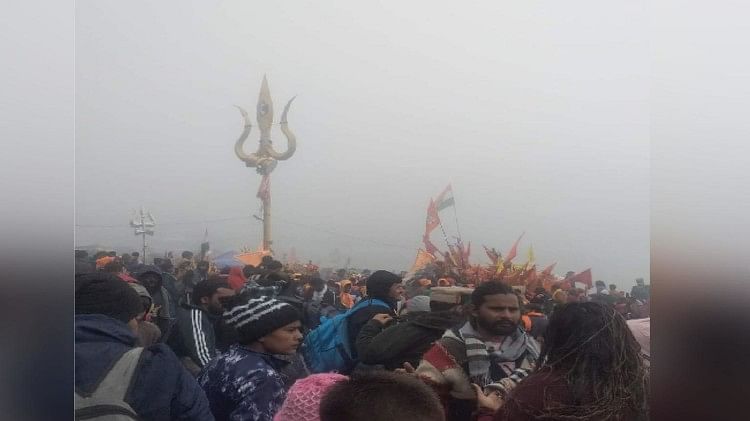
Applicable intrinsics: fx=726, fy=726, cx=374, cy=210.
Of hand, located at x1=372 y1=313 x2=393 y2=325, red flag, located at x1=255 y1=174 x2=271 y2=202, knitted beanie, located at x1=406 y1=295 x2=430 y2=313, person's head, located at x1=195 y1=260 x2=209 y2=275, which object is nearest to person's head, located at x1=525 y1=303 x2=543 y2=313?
knitted beanie, located at x1=406 y1=295 x2=430 y2=313

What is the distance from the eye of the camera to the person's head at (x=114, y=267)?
6.33 feet

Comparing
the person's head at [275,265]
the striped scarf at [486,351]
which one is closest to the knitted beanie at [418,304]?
the striped scarf at [486,351]

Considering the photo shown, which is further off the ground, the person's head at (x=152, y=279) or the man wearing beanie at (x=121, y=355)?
the person's head at (x=152, y=279)

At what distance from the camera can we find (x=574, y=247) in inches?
73.2

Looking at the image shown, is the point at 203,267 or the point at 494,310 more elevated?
the point at 203,267

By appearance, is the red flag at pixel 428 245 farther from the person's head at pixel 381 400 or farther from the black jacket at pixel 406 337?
the person's head at pixel 381 400

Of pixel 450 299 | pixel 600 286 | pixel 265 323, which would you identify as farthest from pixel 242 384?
pixel 600 286

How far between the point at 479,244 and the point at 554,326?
0.29 metres

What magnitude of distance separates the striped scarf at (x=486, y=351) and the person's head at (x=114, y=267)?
0.91 meters

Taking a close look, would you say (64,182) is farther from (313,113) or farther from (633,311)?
(633,311)

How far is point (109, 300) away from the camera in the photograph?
1937 mm

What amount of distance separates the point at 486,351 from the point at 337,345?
15.4 inches

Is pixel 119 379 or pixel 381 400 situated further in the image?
pixel 119 379

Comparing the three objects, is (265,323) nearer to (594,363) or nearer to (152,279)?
(152,279)
